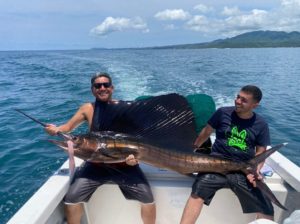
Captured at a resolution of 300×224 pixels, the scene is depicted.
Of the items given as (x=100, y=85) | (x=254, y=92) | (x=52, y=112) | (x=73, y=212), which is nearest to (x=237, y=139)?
(x=254, y=92)

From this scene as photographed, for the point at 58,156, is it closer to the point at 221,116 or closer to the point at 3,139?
the point at 3,139

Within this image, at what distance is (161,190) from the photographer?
2453mm

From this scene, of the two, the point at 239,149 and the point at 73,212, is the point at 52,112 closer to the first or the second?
the point at 73,212

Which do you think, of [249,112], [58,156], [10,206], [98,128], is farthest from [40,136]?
[249,112]

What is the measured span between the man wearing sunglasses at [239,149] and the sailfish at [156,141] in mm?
77

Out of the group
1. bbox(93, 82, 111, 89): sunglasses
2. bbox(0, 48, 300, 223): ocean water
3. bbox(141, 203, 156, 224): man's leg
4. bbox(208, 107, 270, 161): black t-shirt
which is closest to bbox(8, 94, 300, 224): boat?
bbox(141, 203, 156, 224): man's leg

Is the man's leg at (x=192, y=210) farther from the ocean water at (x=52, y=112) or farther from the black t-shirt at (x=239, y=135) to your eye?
the ocean water at (x=52, y=112)

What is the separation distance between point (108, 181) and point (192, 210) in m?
0.61

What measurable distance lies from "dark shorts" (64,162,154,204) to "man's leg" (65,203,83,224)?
0.04 meters

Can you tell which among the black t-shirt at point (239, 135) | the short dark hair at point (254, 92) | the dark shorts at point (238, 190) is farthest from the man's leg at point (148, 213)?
the short dark hair at point (254, 92)

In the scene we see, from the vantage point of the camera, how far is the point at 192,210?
226cm

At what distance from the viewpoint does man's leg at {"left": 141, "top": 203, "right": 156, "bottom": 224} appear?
7.68 ft

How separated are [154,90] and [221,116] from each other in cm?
728

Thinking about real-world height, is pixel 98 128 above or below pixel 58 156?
above
